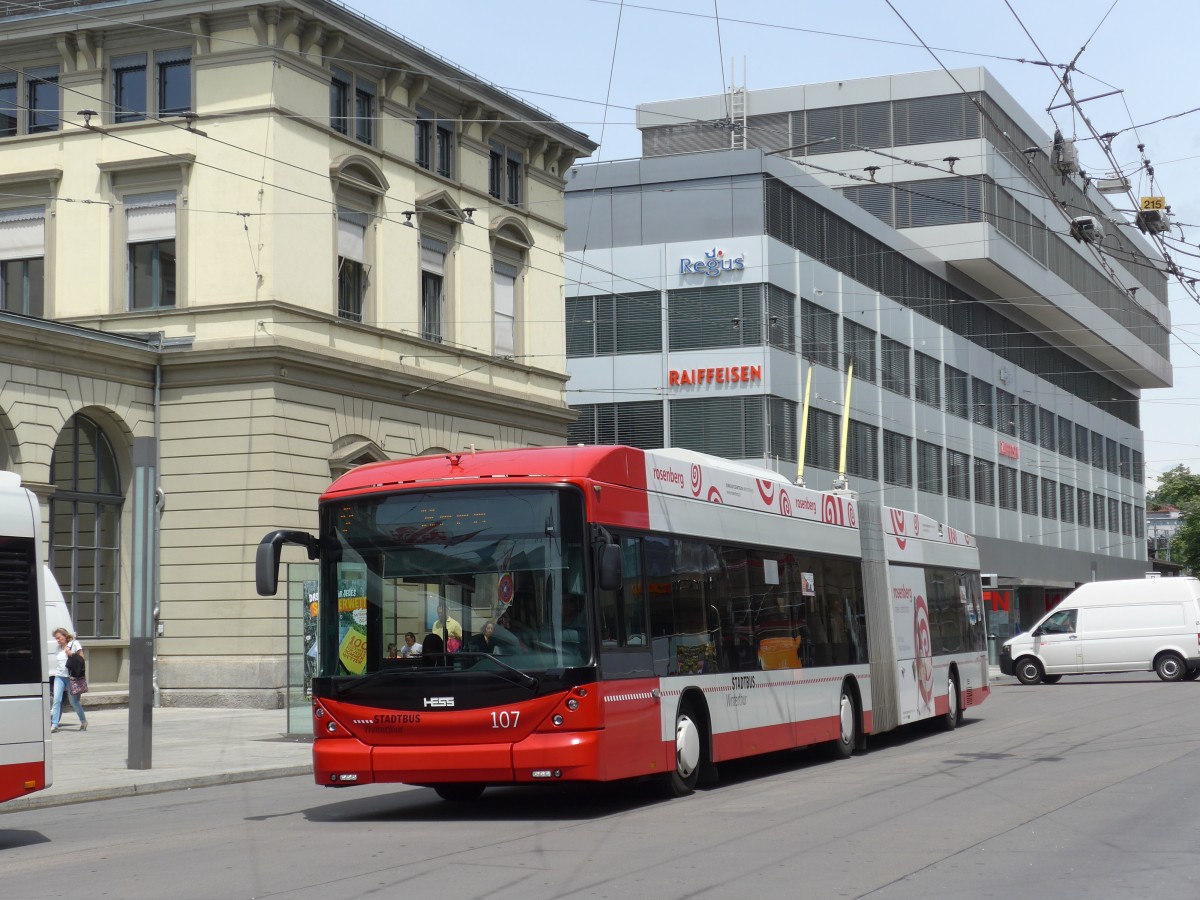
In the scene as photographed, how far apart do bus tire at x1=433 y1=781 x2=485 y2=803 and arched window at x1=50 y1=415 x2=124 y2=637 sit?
16040 millimetres

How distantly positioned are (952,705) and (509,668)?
491 inches

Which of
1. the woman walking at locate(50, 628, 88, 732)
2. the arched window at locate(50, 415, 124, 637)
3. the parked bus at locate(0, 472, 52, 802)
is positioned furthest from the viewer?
the arched window at locate(50, 415, 124, 637)

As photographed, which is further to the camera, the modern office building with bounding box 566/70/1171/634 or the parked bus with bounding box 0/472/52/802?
the modern office building with bounding box 566/70/1171/634

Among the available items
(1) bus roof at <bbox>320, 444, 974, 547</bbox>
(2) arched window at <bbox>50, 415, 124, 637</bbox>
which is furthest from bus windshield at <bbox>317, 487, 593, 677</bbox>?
(2) arched window at <bbox>50, 415, 124, 637</bbox>

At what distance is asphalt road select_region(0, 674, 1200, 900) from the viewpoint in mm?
9172

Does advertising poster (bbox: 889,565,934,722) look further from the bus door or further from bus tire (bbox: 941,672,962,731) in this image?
the bus door

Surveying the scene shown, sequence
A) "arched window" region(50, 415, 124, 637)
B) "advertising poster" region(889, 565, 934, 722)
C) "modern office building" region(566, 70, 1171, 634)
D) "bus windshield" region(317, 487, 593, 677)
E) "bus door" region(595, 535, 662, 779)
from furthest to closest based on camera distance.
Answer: "modern office building" region(566, 70, 1171, 634) < "arched window" region(50, 415, 124, 637) < "advertising poster" region(889, 565, 934, 722) < "bus door" region(595, 535, 662, 779) < "bus windshield" region(317, 487, 593, 677)

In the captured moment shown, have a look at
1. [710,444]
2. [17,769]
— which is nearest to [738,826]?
[17,769]

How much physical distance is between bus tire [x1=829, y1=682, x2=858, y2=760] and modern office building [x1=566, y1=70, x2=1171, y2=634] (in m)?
14.4

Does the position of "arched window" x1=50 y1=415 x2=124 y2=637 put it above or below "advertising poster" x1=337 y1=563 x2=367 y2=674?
above

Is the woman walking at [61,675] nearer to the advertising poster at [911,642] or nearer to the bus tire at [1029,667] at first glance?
the advertising poster at [911,642]

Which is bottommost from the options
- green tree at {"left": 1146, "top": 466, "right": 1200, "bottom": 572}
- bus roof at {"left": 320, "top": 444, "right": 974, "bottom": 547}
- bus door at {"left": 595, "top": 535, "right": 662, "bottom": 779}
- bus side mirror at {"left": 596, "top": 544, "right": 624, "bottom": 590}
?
bus door at {"left": 595, "top": 535, "right": 662, "bottom": 779}

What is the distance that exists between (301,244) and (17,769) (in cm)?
1933

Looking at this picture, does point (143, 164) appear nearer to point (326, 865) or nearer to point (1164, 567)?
point (326, 865)
